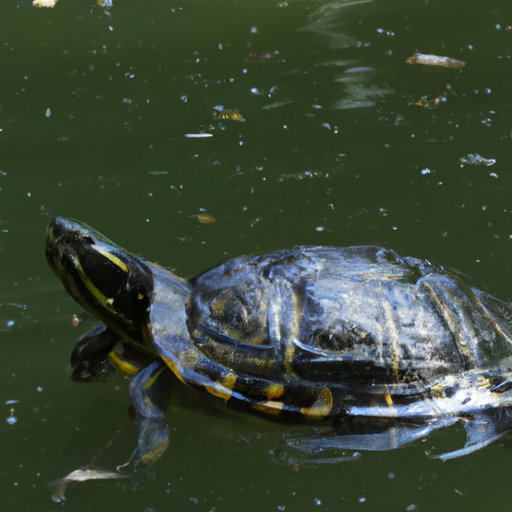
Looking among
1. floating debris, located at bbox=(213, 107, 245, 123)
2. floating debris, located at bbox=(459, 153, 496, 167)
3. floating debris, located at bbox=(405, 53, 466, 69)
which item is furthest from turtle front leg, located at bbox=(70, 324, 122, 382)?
floating debris, located at bbox=(405, 53, 466, 69)

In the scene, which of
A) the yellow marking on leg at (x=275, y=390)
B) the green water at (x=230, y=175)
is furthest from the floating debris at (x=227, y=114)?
the yellow marking on leg at (x=275, y=390)

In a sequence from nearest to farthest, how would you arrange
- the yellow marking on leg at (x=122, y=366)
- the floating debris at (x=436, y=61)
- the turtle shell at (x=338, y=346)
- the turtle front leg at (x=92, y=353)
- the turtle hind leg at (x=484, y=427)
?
the turtle shell at (x=338, y=346)
the turtle hind leg at (x=484, y=427)
the yellow marking on leg at (x=122, y=366)
the turtle front leg at (x=92, y=353)
the floating debris at (x=436, y=61)

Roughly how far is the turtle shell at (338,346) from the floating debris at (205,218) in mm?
1211

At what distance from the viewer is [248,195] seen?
13.5 ft

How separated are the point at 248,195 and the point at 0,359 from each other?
1.78 metres

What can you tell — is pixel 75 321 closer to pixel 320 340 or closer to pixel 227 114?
pixel 320 340

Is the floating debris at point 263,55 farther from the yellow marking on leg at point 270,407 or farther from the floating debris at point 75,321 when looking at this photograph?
the yellow marking on leg at point 270,407

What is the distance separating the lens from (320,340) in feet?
8.70

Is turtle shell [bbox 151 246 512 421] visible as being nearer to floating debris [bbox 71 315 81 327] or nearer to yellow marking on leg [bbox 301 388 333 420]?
yellow marking on leg [bbox 301 388 333 420]

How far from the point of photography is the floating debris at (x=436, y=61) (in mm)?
5070

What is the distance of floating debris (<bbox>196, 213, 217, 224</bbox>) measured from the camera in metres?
3.98

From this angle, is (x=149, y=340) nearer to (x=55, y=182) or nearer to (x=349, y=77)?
(x=55, y=182)

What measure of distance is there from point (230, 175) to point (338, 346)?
1.92m

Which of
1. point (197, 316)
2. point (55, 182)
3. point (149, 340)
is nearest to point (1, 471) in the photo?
point (149, 340)
